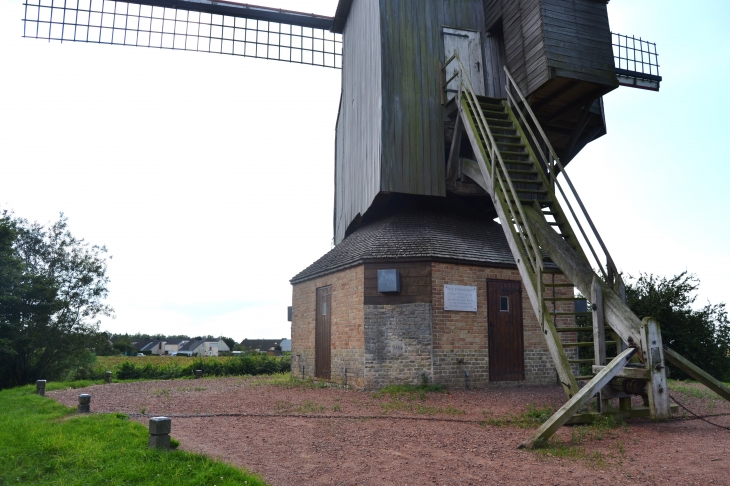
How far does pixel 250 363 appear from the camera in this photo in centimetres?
2283

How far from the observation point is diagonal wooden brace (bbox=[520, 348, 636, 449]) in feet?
20.8

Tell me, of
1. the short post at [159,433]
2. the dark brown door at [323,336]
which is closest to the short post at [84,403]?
the short post at [159,433]

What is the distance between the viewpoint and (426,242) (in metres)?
13.5

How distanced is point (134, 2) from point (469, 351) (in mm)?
17857

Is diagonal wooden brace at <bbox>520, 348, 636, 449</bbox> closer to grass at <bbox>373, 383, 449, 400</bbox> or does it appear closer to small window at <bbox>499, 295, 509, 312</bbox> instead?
grass at <bbox>373, 383, 449, 400</bbox>

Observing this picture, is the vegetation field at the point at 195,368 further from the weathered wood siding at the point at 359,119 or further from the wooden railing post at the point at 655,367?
the wooden railing post at the point at 655,367

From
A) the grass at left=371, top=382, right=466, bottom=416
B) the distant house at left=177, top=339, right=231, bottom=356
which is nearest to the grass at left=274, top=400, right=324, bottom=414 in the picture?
the grass at left=371, top=382, right=466, bottom=416

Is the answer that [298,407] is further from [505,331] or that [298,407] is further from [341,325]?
[505,331]

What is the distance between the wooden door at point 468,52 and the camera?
15875 millimetres

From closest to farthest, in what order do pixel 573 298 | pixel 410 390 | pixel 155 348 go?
pixel 573 298 < pixel 410 390 < pixel 155 348

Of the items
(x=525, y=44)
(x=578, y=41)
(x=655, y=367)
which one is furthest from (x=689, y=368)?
(x=525, y=44)

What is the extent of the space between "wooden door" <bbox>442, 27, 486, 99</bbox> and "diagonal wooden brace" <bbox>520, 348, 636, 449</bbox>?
10537mm

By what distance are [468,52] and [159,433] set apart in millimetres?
13727

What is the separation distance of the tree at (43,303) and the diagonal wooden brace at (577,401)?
64.0ft
